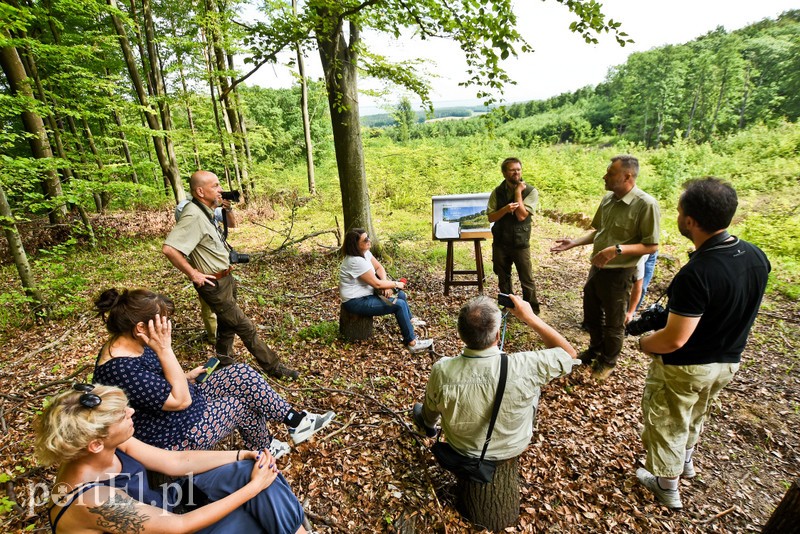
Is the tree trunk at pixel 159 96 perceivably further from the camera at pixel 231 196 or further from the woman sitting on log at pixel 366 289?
the woman sitting on log at pixel 366 289

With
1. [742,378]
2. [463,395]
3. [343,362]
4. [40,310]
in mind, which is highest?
[463,395]

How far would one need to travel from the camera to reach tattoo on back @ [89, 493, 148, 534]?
1.43 m

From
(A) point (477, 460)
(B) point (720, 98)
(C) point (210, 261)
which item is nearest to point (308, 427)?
(A) point (477, 460)

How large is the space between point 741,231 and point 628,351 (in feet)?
20.1

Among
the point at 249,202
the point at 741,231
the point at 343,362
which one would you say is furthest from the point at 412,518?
the point at 249,202

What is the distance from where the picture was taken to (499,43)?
10.3 ft

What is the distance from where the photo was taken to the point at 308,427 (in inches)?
114

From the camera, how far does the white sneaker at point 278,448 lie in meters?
2.83

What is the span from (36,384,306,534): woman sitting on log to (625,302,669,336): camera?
2595 mm

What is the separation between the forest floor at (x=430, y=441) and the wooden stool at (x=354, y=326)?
0.12 meters

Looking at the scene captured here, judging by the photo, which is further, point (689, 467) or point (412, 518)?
point (689, 467)

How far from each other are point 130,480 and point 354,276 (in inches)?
108

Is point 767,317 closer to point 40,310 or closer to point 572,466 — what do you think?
point 572,466

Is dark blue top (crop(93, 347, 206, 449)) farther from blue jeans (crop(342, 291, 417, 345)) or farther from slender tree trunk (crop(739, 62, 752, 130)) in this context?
slender tree trunk (crop(739, 62, 752, 130))
